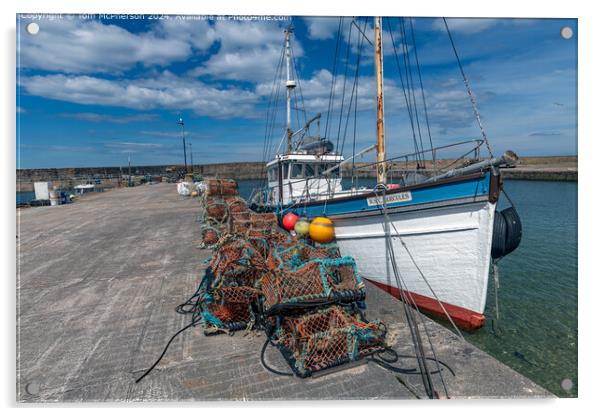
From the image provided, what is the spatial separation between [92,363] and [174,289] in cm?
253

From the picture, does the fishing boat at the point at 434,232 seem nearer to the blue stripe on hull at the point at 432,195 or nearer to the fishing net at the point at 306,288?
the blue stripe on hull at the point at 432,195

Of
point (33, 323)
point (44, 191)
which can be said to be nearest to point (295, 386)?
point (33, 323)

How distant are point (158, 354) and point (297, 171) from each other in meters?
9.76

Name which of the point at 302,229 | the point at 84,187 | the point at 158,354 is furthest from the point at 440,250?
the point at 84,187

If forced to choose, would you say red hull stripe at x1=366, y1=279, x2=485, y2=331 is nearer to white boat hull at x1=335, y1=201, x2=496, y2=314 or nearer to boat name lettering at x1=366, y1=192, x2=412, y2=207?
white boat hull at x1=335, y1=201, x2=496, y2=314

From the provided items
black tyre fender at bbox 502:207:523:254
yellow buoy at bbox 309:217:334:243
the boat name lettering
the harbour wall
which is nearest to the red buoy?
yellow buoy at bbox 309:217:334:243

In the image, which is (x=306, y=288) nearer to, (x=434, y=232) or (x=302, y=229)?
(x=434, y=232)

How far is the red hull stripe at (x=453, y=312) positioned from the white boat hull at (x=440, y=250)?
2.8 inches

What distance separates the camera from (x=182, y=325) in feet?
16.7

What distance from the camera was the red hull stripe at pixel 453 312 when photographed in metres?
6.04

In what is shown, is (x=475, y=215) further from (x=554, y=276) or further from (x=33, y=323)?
(x=33, y=323)

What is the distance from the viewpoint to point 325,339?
384 cm

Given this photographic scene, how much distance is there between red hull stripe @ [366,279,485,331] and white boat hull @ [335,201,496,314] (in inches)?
2.8

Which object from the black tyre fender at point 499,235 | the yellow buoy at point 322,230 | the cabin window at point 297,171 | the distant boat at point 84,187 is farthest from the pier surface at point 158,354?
the distant boat at point 84,187
